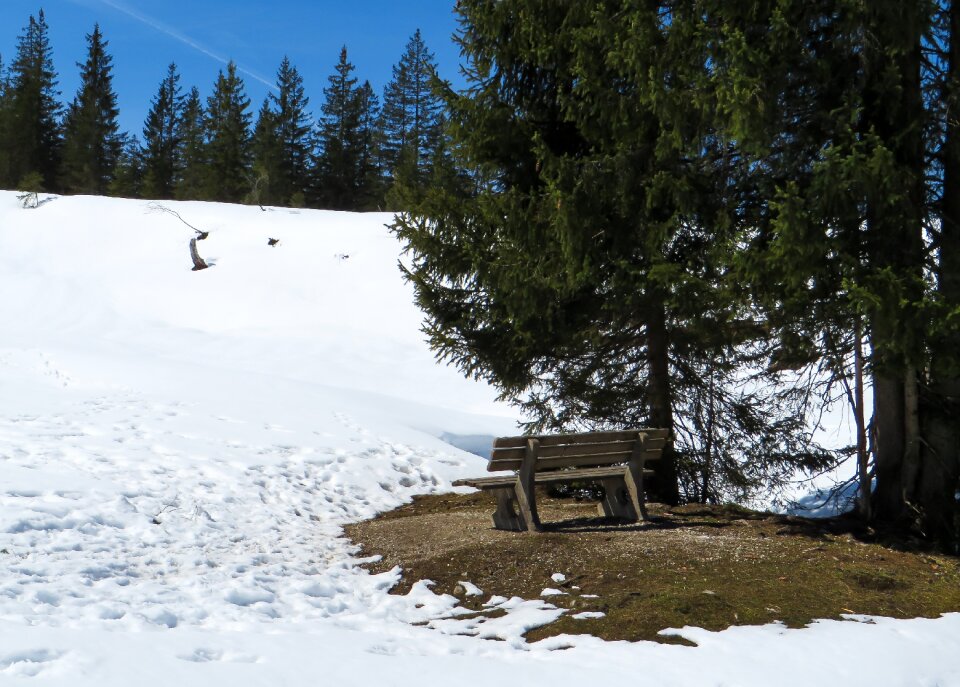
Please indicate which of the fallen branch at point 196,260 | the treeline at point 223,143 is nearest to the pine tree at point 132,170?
the treeline at point 223,143

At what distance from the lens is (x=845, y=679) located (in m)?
4.20

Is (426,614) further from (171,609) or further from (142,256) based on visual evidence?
(142,256)

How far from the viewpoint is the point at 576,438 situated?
25.1 ft

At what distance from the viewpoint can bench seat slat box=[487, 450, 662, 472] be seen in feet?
24.4

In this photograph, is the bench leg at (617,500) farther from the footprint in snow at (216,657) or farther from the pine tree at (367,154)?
the pine tree at (367,154)

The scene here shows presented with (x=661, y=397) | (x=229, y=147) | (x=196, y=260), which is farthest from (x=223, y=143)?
(x=661, y=397)

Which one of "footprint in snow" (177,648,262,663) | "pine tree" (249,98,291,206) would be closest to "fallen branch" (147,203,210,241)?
"pine tree" (249,98,291,206)

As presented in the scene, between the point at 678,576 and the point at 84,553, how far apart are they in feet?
14.2

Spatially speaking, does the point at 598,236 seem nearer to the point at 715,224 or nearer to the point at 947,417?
the point at 715,224

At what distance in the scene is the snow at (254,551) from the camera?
4164 millimetres

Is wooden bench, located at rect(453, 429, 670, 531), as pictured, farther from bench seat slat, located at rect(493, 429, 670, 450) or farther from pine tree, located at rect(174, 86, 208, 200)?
pine tree, located at rect(174, 86, 208, 200)

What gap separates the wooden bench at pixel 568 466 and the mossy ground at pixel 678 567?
0.24 m

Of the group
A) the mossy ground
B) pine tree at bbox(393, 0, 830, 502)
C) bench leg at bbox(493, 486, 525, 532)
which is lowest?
the mossy ground

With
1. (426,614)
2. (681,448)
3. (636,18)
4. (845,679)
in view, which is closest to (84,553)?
Answer: (426,614)
